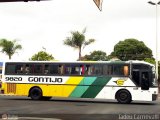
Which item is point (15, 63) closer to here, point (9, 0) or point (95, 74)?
point (95, 74)

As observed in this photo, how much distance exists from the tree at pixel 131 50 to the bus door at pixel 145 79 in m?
65.3

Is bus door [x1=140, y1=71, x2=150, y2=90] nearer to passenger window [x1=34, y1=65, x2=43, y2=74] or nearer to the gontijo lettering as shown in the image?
the gontijo lettering

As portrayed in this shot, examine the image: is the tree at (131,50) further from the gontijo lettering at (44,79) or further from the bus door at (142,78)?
the bus door at (142,78)

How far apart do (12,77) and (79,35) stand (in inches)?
1270

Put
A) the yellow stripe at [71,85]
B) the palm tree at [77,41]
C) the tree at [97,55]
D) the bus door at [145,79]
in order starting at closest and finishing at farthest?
the bus door at [145,79]
the yellow stripe at [71,85]
the palm tree at [77,41]
the tree at [97,55]

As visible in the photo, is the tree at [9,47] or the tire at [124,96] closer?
the tire at [124,96]

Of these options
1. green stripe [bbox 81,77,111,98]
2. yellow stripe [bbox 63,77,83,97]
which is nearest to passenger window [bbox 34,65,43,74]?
yellow stripe [bbox 63,77,83,97]

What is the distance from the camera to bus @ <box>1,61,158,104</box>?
26.4 meters

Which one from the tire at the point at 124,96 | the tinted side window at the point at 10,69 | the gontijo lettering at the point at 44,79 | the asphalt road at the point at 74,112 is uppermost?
the tinted side window at the point at 10,69

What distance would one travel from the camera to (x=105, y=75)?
27094 millimetres

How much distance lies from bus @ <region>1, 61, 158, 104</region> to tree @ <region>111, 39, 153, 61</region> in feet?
210

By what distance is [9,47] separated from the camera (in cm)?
6519

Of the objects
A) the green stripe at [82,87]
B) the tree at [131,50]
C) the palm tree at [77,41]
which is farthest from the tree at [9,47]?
the green stripe at [82,87]

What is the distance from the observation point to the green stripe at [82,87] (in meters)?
27.4
